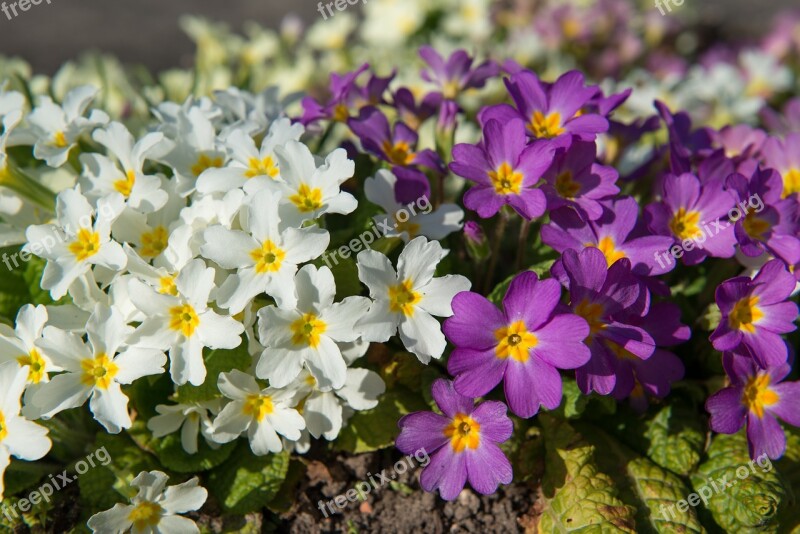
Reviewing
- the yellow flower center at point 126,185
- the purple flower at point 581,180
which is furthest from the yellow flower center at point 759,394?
the yellow flower center at point 126,185

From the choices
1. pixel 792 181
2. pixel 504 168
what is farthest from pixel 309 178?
pixel 792 181

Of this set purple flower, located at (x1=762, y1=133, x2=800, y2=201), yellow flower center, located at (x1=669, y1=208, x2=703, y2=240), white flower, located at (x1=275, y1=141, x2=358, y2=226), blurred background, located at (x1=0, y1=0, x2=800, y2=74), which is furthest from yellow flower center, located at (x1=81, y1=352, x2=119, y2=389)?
blurred background, located at (x1=0, y1=0, x2=800, y2=74)

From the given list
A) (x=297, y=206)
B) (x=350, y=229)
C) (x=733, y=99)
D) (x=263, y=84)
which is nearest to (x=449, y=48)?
(x=263, y=84)

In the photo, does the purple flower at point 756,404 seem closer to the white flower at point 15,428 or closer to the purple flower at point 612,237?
the purple flower at point 612,237

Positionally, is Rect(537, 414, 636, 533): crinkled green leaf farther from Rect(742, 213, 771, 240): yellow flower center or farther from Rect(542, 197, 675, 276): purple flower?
Rect(742, 213, 771, 240): yellow flower center

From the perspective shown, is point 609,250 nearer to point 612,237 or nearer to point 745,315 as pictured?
point 612,237

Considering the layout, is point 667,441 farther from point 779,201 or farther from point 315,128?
point 315,128
